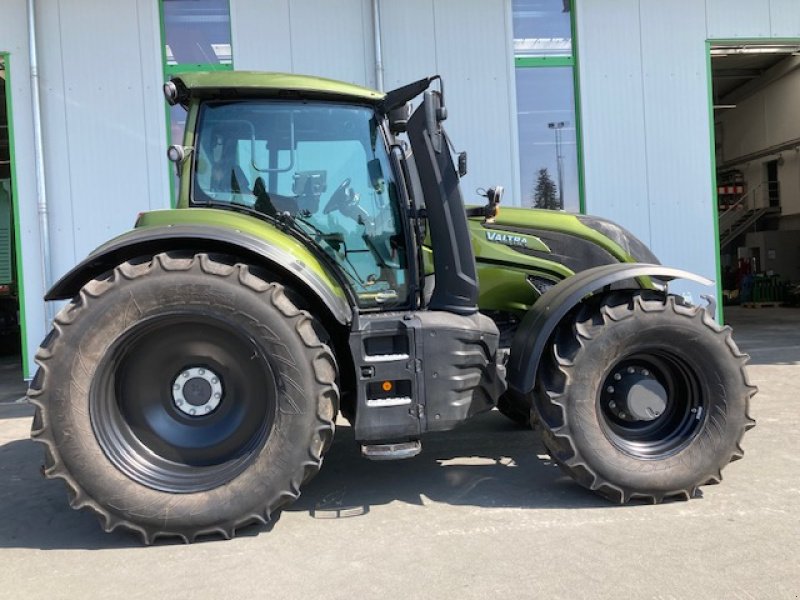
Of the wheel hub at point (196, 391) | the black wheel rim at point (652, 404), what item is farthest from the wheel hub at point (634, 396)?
the wheel hub at point (196, 391)

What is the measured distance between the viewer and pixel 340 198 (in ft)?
11.9

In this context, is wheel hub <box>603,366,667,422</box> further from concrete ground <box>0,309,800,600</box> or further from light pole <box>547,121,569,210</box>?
light pole <box>547,121,569,210</box>

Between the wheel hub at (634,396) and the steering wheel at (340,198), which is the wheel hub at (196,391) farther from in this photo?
the wheel hub at (634,396)

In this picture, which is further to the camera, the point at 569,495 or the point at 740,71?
the point at 740,71

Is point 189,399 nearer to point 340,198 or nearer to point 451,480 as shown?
point 340,198

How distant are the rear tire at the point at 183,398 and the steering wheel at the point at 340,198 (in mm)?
670

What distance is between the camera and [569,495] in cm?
369

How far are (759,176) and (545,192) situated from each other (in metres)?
17.3

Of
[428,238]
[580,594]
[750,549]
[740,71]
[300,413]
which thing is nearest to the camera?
[580,594]

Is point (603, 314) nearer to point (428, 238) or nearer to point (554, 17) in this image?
point (428, 238)

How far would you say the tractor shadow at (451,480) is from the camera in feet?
12.0

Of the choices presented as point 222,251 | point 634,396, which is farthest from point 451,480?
point 222,251

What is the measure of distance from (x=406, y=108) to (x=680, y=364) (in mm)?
2244

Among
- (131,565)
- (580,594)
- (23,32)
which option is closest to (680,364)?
(580,594)
